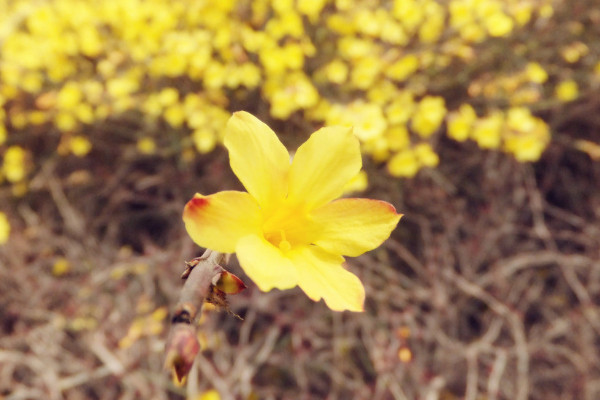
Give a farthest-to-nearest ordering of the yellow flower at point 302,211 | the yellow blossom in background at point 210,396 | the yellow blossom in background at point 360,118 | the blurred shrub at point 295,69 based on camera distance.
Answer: the blurred shrub at point 295,69 < the yellow blossom in background at point 210,396 < the yellow blossom in background at point 360,118 < the yellow flower at point 302,211

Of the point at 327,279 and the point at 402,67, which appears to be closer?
the point at 327,279

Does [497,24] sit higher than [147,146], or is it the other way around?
[497,24]

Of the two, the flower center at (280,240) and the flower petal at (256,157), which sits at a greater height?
the flower petal at (256,157)

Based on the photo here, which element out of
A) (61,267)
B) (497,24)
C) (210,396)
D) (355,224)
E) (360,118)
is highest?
(355,224)

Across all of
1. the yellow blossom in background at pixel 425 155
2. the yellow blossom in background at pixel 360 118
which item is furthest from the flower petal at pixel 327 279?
the yellow blossom in background at pixel 425 155

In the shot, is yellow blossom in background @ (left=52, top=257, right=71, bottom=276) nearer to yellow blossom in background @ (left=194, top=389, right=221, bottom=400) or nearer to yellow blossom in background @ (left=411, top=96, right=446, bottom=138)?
yellow blossom in background @ (left=194, top=389, right=221, bottom=400)

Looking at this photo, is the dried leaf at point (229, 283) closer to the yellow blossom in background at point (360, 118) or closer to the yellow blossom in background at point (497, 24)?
the yellow blossom in background at point (360, 118)

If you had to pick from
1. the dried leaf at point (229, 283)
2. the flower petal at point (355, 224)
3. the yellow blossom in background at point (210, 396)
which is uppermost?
the dried leaf at point (229, 283)

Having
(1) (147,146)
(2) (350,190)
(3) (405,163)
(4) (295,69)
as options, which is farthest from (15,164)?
(3) (405,163)

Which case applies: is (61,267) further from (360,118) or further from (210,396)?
(360,118)
